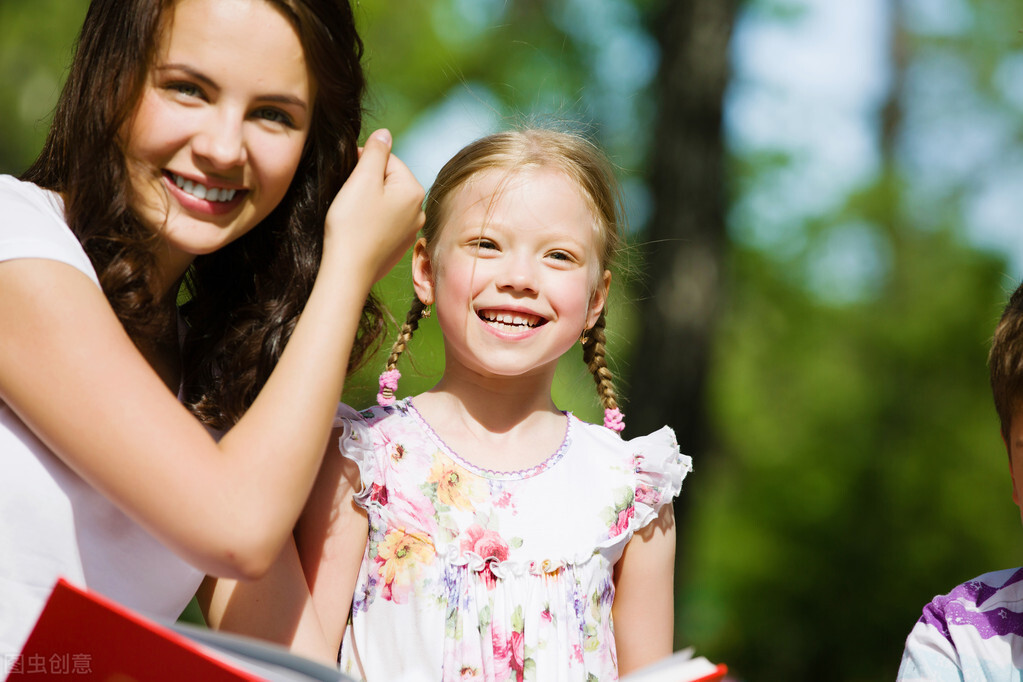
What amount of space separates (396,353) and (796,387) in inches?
327

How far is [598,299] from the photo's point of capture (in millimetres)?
2373

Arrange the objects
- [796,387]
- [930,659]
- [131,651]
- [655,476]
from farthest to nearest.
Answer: [796,387]
[655,476]
[930,659]
[131,651]

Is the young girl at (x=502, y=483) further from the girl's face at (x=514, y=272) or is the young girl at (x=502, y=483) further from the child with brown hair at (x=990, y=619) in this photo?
the child with brown hair at (x=990, y=619)

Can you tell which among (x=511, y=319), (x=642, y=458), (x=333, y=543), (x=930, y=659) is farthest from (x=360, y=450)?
(x=930, y=659)

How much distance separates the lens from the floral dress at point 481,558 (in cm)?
203

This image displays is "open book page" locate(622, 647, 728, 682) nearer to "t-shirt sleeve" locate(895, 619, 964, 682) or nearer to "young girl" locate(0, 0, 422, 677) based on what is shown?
"young girl" locate(0, 0, 422, 677)

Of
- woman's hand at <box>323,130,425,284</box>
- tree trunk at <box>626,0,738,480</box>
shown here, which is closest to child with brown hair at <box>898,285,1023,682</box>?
woman's hand at <box>323,130,425,284</box>

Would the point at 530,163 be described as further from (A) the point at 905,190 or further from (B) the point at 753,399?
(A) the point at 905,190

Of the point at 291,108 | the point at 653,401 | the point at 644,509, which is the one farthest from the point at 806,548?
the point at 291,108

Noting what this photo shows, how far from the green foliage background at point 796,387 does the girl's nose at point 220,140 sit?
8.19 feet

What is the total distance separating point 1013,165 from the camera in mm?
12391

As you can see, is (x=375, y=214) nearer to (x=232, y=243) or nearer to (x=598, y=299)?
(x=232, y=243)

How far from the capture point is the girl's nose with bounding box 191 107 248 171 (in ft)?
5.92

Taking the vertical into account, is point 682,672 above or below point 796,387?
above
